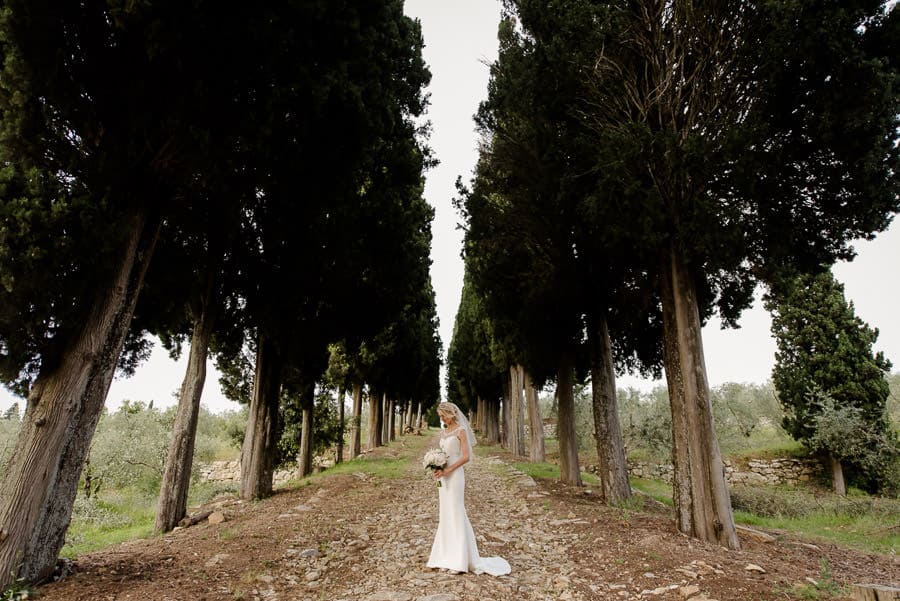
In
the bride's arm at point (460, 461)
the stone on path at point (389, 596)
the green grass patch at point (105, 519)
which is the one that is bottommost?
the green grass patch at point (105, 519)

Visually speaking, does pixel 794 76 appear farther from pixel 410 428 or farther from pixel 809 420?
pixel 410 428

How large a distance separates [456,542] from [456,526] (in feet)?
0.57

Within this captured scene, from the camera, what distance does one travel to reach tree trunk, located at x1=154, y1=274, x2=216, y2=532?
727 cm

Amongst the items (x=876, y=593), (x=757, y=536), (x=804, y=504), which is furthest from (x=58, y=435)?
(x=804, y=504)

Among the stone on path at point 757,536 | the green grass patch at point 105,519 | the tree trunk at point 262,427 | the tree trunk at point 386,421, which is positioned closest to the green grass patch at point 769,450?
the stone on path at point 757,536

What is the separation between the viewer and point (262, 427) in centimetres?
989

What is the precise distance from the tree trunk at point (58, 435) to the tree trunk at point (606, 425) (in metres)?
8.22

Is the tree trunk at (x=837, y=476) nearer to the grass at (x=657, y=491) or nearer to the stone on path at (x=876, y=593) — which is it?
the grass at (x=657, y=491)

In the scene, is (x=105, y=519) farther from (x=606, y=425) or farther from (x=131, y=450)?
(x=606, y=425)

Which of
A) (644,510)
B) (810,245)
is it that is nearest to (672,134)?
(810,245)

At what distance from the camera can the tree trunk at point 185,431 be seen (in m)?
7.27

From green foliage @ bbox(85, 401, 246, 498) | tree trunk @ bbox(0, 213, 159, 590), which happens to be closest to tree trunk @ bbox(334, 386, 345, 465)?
green foliage @ bbox(85, 401, 246, 498)

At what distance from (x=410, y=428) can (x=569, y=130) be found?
43.6 meters

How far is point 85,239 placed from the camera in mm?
4195
